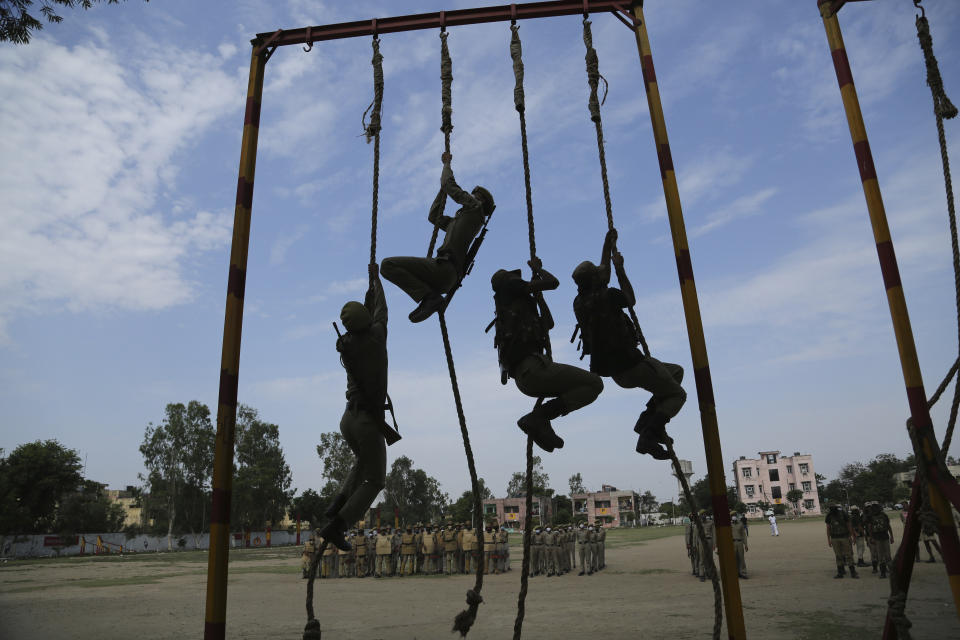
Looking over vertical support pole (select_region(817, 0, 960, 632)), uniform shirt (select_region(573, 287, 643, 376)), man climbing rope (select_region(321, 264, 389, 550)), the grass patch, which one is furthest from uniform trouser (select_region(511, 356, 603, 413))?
the grass patch

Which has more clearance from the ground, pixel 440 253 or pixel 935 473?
pixel 440 253

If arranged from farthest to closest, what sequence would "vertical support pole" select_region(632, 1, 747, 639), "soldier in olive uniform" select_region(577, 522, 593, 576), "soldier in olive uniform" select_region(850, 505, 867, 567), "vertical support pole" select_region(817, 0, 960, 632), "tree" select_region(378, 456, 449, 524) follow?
"tree" select_region(378, 456, 449, 524) → "soldier in olive uniform" select_region(577, 522, 593, 576) → "soldier in olive uniform" select_region(850, 505, 867, 567) → "vertical support pole" select_region(632, 1, 747, 639) → "vertical support pole" select_region(817, 0, 960, 632)

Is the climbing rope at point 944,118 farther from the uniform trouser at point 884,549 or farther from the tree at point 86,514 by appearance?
the tree at point 86,514

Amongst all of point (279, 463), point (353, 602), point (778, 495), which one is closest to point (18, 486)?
point (279, 463)

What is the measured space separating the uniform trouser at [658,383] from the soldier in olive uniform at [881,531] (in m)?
11.3

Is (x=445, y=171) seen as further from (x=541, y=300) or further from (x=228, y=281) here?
(x=228, y=281)

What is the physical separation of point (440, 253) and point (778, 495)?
121 m

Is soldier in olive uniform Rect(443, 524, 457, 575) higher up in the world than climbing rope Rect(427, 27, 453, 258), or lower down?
lower down

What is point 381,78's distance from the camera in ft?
17.1

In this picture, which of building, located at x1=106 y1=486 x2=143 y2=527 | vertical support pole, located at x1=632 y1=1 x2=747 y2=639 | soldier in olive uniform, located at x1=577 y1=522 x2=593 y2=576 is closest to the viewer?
vertical support pole, located at x1=632 y1=1 x2=747 y2=639

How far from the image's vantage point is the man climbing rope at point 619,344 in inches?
175

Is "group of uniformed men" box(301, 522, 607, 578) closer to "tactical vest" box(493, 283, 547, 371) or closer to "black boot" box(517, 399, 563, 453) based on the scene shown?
"black boot" box(517, 399, 563, 453)

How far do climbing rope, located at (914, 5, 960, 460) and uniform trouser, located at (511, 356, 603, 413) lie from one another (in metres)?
2.20

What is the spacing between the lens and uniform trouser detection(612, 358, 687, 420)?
446 cm
